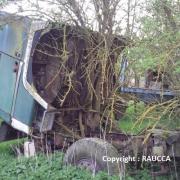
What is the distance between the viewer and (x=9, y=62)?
6.61 metres

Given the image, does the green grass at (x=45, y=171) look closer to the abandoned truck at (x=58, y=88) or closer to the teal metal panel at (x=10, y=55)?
the abandoned truck at (x=58, y=88)

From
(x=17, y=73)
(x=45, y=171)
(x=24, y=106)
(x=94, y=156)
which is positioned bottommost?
(x=45, y=171)

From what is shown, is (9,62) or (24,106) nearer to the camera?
(24,106)

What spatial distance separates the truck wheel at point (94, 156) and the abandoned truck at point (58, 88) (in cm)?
2

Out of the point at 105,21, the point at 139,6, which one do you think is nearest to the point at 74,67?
the point at 105,21

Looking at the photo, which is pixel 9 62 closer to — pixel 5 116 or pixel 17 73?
pixel 17 73

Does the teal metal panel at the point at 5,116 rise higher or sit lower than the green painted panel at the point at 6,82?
lower

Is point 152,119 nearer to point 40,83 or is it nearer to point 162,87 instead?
point 162,87

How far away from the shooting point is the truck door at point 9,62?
Answer: 21.2ft

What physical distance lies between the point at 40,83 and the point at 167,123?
2.28 m

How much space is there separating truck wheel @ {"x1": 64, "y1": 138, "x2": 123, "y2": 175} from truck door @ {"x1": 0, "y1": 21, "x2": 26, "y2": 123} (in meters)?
1.36

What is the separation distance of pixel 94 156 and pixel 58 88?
1.58 meters

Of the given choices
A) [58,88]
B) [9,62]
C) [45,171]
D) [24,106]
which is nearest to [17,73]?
[9,62]

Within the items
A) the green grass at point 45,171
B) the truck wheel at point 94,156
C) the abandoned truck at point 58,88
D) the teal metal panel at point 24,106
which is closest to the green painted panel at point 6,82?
the abandoned truck at point 58,88
